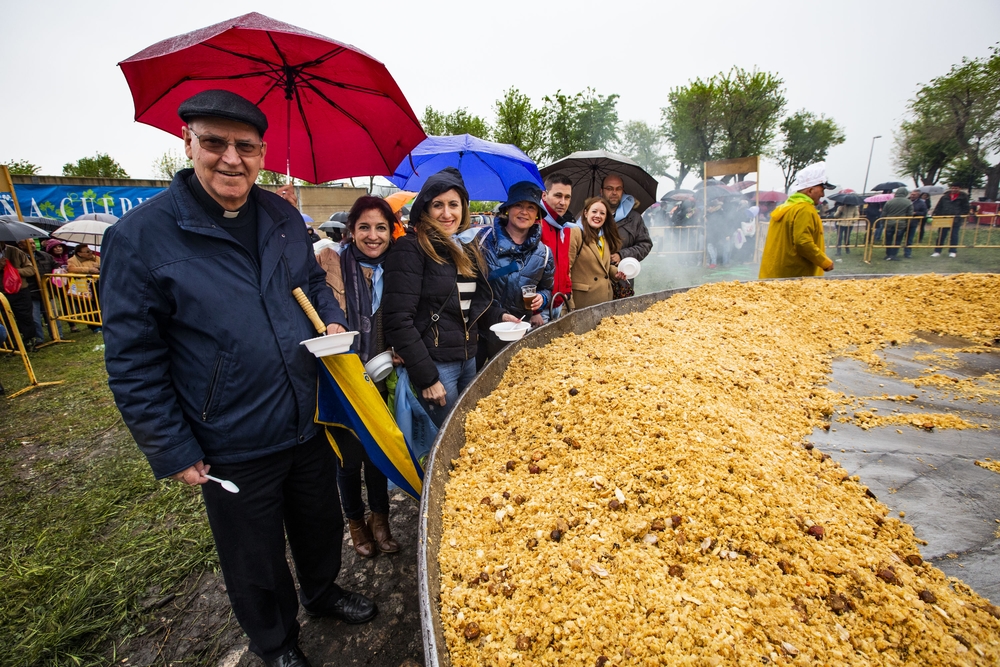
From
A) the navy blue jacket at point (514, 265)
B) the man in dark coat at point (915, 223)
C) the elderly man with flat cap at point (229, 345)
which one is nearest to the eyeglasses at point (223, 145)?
the elderly man with flat cap at point (229, 345)

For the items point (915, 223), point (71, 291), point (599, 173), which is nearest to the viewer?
point (599, 173)

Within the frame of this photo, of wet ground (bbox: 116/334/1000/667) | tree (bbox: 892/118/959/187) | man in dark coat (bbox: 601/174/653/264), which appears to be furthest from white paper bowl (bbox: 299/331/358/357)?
tree (bbox: 892/118/959/187)

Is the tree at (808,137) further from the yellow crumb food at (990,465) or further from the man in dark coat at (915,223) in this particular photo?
the yellow crumb food at (990,465)

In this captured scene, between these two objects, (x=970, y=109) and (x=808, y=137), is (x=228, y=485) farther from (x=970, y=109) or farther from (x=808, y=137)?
(x=808, y=137)

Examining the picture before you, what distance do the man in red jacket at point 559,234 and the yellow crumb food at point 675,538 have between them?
4.53 ft

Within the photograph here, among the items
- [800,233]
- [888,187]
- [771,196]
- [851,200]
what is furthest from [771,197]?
[800,233]

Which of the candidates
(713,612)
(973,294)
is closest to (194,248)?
(713,612)

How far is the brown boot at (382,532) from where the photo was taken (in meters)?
2.81

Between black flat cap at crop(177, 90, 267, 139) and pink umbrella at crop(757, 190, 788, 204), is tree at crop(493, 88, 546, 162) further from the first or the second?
black flat cap at crop(177, 90, 267, 139)

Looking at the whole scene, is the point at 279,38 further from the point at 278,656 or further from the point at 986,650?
the point at 986,650

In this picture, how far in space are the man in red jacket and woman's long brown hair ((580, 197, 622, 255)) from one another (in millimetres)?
247

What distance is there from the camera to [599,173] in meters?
5.26

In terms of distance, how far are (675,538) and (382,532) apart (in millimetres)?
2008

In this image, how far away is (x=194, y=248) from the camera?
5.07 ft
